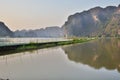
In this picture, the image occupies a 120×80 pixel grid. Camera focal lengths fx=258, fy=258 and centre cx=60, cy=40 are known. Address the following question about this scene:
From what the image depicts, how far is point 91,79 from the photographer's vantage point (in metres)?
12.9

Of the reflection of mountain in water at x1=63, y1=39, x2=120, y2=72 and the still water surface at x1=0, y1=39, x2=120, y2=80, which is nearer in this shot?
the still water surface at x1=0, y1=39, x2=120, y2=80

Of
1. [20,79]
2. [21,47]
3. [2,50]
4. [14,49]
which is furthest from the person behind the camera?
[21,47]

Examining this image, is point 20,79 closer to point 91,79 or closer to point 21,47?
point 91,79

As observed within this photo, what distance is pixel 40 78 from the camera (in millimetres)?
13078

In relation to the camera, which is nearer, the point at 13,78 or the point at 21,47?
the point at 13,78

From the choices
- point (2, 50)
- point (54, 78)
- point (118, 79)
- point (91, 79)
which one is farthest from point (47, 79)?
point (2, 50)

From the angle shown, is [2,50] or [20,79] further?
[2,50]

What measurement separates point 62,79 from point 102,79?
2.01 metres

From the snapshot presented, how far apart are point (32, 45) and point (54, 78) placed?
100 ft

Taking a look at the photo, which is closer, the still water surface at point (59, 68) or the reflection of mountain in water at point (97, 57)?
the still water surface at point (59, 68)

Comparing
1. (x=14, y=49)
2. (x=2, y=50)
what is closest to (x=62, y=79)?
(x=2, y=50)

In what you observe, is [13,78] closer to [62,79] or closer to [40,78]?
[40,78]

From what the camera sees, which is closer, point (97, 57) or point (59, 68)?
point (59, 68)

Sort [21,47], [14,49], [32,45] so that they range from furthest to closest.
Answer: [32,45], [21,47], [14,49]
